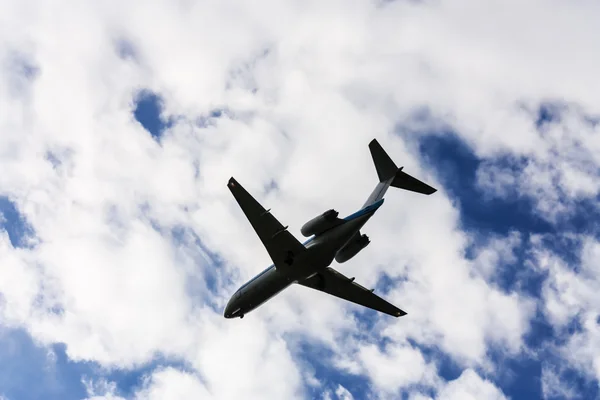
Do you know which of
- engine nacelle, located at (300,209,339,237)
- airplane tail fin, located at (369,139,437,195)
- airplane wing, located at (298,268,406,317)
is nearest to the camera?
engine nacelle, located at (300,209,339,237)

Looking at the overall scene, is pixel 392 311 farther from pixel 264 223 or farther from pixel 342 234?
pixel 264 223

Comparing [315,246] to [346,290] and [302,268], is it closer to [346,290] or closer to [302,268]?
[302,268]

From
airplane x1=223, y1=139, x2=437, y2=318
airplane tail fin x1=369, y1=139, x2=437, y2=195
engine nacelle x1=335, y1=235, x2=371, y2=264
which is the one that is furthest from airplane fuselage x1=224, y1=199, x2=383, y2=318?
airplane tail fin x1=369, y1=139, x2=437, y2=195

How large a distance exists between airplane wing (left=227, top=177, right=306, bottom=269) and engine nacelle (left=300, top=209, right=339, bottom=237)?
3.67ft

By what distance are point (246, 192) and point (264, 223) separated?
2.42 m

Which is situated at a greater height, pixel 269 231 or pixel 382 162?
pixel 382 162

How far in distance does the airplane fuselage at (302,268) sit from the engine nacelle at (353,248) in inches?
75.2

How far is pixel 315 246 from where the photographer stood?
3731 centimetres

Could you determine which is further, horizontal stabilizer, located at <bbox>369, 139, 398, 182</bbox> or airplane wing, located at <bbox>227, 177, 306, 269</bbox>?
horizontal stabilizer, located at <bbox>369, 139, 398, 182</bbox>

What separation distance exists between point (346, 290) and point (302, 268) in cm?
576

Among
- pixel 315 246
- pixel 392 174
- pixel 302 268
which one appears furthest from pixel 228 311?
pixel 392 174

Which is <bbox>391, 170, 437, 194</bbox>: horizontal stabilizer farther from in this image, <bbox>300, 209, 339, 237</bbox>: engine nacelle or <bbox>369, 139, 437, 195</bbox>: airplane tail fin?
<bbox>300, 209, 339, 237</bbox>: engine nacelle

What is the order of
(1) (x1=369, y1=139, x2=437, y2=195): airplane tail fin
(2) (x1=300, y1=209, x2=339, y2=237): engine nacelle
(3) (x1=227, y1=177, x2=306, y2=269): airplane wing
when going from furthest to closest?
(1) (x1=369, y1=139, x2=437, y2=195): airplane tail fin, (2) (x1=300, y1=209, x2=339, y2=237): engine nacelle, (3) (x1=227, y1=177, x2=306, y2=269): airplane wing

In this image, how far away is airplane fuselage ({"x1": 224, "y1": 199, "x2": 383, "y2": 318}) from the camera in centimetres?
3672
